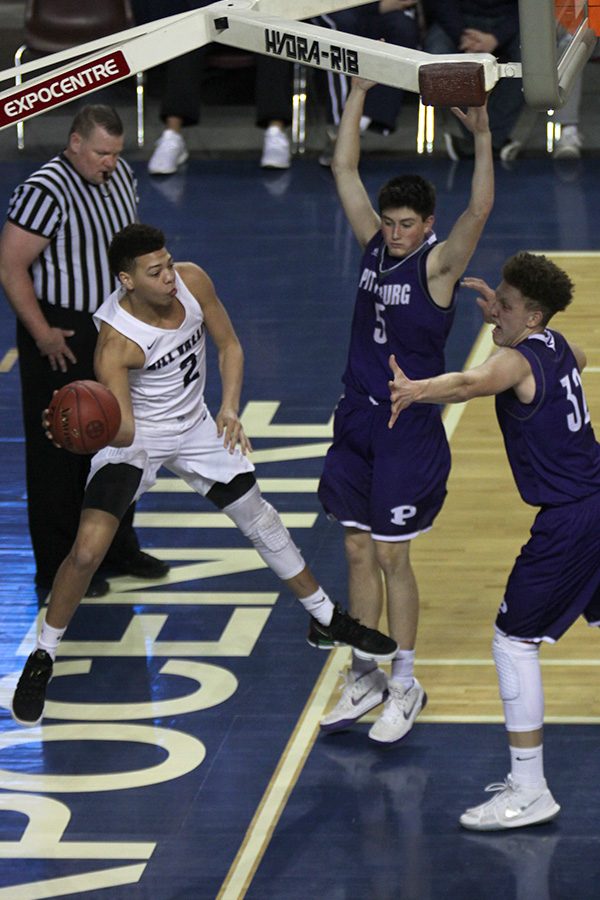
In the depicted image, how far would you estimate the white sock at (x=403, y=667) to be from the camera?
696 cm

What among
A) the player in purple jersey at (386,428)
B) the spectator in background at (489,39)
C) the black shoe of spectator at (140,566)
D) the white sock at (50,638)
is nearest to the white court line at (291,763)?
the player in purple jersey at (386,428)

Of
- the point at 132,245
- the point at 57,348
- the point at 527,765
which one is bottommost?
the point at 527,765

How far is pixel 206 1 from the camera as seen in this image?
1404 cm

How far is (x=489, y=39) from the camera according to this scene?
14094 mm

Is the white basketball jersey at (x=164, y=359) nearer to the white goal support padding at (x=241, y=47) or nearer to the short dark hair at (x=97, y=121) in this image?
the short dark hair at (x=97, y=121)

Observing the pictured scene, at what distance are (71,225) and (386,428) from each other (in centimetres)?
197

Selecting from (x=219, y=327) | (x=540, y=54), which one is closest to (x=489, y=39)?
(x=219, y=327)

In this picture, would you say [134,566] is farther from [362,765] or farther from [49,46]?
[49,46]

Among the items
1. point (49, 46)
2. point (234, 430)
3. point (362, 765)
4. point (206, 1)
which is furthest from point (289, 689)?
point (49, 46)

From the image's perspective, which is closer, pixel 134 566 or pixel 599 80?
pixel 134 566

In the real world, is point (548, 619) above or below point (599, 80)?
below

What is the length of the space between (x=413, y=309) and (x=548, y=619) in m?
1.35

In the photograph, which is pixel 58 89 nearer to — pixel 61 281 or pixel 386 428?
pixel 386 428

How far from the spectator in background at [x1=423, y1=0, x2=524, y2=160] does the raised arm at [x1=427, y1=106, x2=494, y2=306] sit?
311 inches
